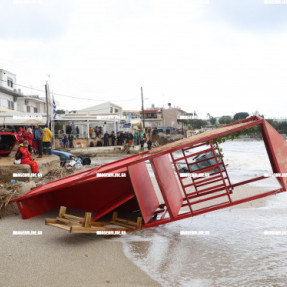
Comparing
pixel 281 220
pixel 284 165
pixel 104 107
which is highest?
pixel 104 107

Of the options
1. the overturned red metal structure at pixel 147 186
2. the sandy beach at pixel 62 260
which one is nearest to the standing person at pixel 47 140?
the overturned red metal structure at pixel 147 186

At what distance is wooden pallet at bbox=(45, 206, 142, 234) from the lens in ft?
17.6

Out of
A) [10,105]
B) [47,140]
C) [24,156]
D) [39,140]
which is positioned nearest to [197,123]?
[10,105]

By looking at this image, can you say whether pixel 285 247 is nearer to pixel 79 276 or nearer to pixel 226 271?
pixel 226 271

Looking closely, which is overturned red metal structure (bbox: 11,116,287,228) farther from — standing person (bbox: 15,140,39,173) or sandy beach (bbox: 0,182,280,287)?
standing person (bbox: 15,140,39,173)

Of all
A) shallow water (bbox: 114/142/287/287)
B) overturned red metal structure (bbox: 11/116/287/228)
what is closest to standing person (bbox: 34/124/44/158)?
overturned red metal structure (bbox: 11/116/287/228)

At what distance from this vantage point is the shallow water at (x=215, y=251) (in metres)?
4.49

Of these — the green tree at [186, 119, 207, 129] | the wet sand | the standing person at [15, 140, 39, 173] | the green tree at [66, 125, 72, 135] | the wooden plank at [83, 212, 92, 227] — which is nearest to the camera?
the wet sand

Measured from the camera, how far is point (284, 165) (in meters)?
5.77

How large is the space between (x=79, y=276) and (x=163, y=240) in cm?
208

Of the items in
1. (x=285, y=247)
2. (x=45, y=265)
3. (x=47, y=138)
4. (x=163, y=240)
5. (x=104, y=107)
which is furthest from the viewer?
(x=104, y=107)

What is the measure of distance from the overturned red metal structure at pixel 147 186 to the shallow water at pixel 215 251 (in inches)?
17.1

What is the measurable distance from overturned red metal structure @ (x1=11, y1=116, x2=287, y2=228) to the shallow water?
0.44m

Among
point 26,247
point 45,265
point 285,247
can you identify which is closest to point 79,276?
point 45,265
